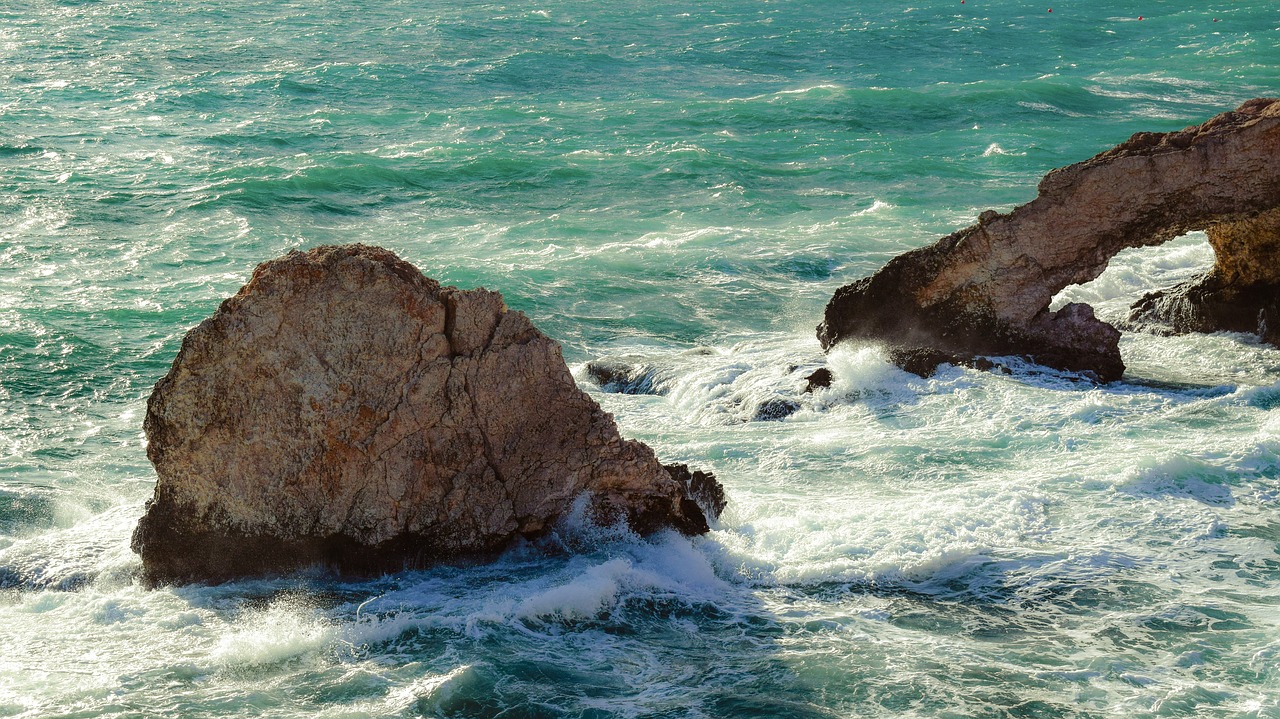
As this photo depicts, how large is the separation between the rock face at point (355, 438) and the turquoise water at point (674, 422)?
0.93 ft

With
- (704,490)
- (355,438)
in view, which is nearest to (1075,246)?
(704,490)

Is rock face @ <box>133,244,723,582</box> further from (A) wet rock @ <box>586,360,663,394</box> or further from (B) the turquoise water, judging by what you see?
(A) wet rock @ <box>586,360,663,394</box>

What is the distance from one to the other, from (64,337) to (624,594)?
9638 millimetres

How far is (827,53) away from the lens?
4109cm

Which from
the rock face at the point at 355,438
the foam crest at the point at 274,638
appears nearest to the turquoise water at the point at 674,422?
the foam crest at the point at 274,638

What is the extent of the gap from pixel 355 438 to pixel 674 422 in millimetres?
4397

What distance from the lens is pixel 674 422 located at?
38.5 feet

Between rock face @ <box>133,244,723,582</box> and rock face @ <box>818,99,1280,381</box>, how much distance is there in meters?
5.32

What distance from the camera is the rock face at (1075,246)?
39.0 ft

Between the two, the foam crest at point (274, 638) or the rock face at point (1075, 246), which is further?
the rock face at point (1075, 246)

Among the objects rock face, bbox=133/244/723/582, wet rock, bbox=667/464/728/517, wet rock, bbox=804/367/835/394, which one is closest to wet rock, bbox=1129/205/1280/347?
wet rock, bbox=804/367/835/394

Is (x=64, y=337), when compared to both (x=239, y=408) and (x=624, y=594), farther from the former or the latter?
(x=624, y=594)

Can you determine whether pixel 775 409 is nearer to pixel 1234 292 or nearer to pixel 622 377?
pixel 622 377

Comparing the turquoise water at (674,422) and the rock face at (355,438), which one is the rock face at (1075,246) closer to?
the turquoise water at (674,422)
